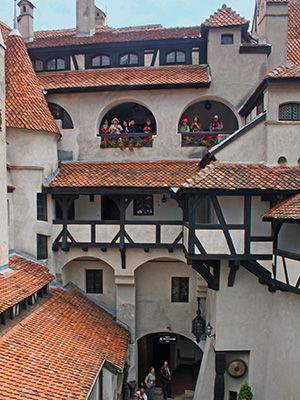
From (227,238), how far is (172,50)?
9.07 m

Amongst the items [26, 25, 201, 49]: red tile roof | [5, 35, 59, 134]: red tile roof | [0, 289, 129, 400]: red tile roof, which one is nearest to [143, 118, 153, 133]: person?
[26, 25, 201, 49]: red tile roof

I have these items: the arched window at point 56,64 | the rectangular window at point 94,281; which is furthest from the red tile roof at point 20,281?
the arched window at point 56,64

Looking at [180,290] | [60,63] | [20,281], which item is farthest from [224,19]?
[20,281]

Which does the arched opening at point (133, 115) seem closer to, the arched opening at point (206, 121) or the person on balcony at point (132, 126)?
the person on balcony at point (132, 126)

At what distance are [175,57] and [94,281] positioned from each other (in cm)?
1017

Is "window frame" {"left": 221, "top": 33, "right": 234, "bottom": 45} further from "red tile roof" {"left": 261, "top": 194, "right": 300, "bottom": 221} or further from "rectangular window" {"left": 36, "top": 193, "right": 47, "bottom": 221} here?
"rectangular window" {"left": 36, "top": 193, "right": 47, "bottom": 221}

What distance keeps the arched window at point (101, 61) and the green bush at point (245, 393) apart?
1367 cm

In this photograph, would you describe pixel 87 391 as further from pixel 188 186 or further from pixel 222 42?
pixel 222 42

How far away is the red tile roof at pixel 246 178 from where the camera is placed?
10491mm

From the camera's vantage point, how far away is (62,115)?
15.6 meters

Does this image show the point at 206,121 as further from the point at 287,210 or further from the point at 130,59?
the point at 287,210

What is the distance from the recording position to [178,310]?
49.4 feet

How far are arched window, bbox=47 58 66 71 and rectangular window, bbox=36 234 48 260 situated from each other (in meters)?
7.73

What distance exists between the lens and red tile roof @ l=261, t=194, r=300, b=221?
9239 mm
